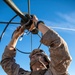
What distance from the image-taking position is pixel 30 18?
22.0ft

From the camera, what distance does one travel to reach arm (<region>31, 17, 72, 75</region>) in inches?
235

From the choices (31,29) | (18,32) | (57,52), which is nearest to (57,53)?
(57,52)

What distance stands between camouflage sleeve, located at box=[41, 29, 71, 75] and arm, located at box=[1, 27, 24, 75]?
1346mm

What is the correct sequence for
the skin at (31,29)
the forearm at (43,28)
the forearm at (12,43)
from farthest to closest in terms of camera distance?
the forearm at (12,43) < the skin at (31,29) < the forearm at (43,28)

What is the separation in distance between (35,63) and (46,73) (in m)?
0.54

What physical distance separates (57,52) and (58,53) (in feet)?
0.10

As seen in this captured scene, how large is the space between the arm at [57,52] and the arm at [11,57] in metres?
1.30

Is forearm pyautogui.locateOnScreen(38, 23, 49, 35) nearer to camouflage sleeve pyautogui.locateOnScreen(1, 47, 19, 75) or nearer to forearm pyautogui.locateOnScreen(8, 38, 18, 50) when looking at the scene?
forearm pyautogui.locateOnScreen(8, 38, 18, 50)

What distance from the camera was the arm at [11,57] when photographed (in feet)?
24.0

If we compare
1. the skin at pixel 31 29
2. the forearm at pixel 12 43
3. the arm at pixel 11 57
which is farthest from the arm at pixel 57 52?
the forearm at pixel 12 43

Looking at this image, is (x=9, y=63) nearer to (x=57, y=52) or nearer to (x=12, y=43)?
(x=12, y=43)

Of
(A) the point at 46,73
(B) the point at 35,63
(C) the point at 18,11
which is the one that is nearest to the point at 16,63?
(B) the point at 35,63

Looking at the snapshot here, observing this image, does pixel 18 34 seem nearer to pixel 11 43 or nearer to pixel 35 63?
pixel 11 43

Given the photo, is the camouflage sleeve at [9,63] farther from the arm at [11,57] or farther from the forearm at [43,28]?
the forearm at [43,28]
